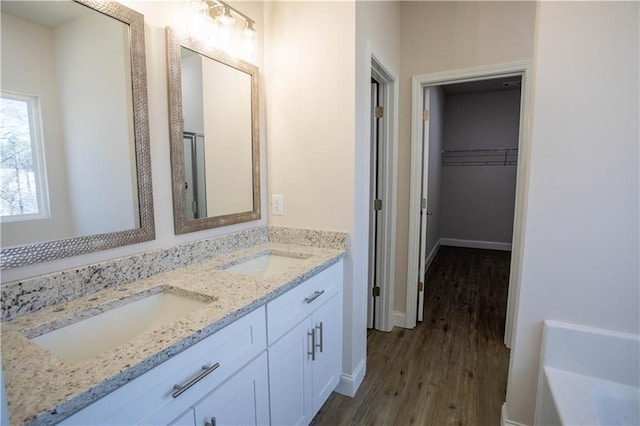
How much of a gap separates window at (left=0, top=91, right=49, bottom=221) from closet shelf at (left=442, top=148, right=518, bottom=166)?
5.57 metres

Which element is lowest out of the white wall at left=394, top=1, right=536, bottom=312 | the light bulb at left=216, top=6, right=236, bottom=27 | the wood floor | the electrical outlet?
the wood floor

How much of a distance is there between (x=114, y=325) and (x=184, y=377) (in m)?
0.40

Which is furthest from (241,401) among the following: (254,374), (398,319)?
(398,319)

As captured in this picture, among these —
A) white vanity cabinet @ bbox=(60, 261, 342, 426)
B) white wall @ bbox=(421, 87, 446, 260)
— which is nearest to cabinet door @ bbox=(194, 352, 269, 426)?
white vanity cabinet @ bbox=(60, 261, 342, 426)

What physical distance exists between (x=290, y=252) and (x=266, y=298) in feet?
2.05

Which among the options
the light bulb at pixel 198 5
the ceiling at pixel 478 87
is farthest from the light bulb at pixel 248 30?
the ceiling at pixel 478 87

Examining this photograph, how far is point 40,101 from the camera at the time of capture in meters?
1.00

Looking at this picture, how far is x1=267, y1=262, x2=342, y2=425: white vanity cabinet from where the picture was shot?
127cm

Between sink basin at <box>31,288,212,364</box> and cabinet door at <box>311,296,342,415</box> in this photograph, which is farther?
cabinet door at <box>311,296,342,415</box>

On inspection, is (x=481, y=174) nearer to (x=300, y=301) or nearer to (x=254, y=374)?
(x=300, y=301)

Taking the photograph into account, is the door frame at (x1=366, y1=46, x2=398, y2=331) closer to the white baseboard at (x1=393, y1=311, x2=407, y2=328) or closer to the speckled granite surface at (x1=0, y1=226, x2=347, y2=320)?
the white baseboard at (x1=393, y1=311, x2=407, y2=328)

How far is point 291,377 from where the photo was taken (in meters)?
1.37

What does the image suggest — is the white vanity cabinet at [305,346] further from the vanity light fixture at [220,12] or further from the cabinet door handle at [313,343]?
the vanity light fixture at [220,12]

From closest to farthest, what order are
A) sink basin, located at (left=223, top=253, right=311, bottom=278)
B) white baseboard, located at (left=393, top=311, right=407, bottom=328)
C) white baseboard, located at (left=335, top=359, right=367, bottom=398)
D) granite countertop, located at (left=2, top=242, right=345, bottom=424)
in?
granite countertop, located at (left=2, top=242, right=345, bottom=424)
sink basin, located at (left=223, top=253, right=311, bottom=278)
white baseboard, located at (left=335, top=359, right=367, bottom=398)
white baseboard, located at (left=393, top=311, right=407, bottom=328)
